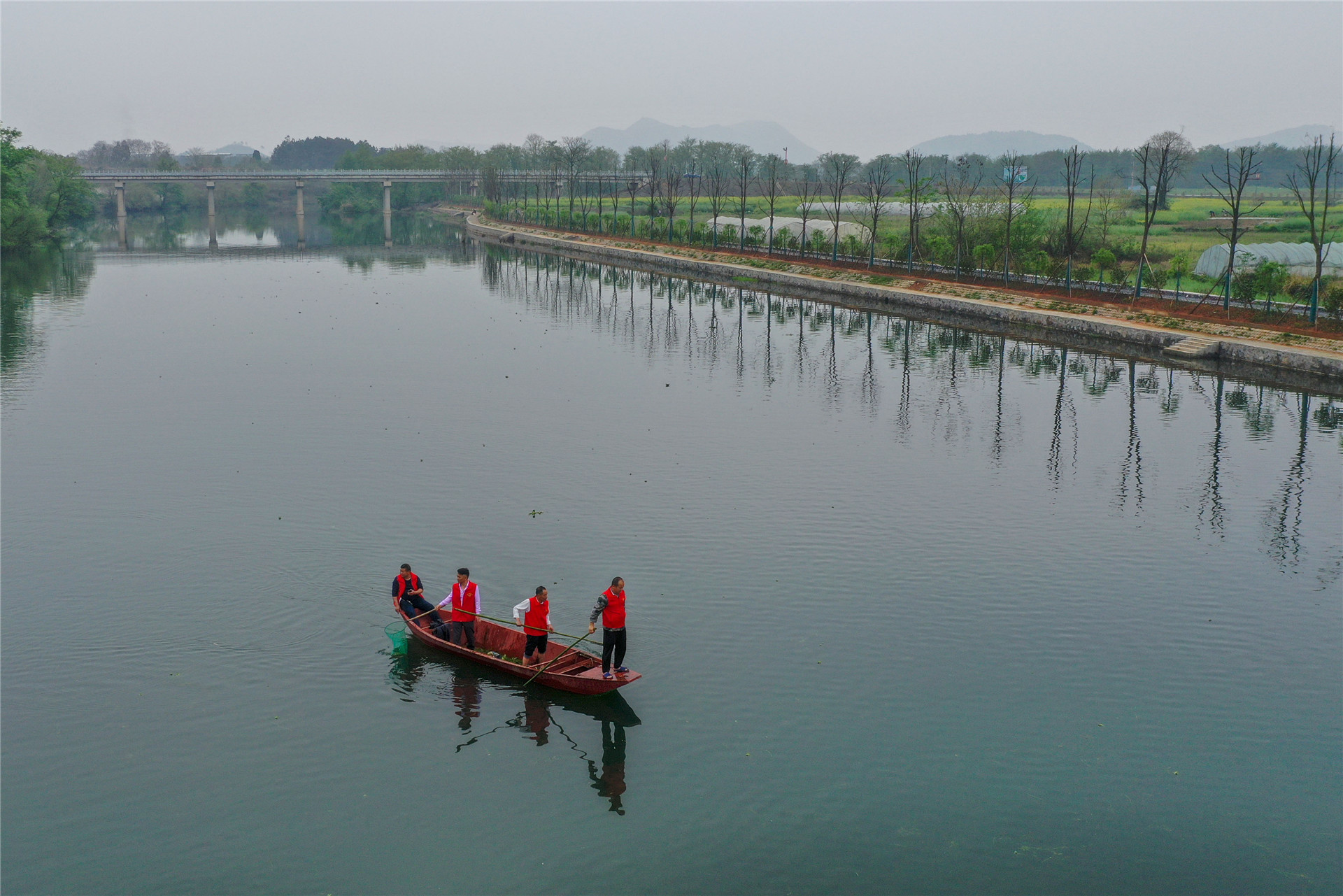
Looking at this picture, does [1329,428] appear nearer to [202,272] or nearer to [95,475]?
[95,475]

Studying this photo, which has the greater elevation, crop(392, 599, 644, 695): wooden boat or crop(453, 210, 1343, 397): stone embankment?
crop(453, 210, 1343, 397): stone embankment

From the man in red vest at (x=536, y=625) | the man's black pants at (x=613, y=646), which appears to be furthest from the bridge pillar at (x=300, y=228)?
the man's black pants at (x=613, y=646)

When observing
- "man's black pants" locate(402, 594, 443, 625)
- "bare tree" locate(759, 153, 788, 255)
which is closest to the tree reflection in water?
"man's black pants" locate(402, 594, 443, 625)

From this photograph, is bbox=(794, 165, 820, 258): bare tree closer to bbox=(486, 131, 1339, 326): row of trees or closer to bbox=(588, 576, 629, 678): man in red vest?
bbox=(486, 131, 1339, 326): row of trees

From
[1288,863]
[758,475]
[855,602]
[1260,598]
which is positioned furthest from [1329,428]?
[1288,863]

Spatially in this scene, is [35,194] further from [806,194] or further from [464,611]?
[464,611]

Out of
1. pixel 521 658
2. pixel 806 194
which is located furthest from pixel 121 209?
pixel 521 658
